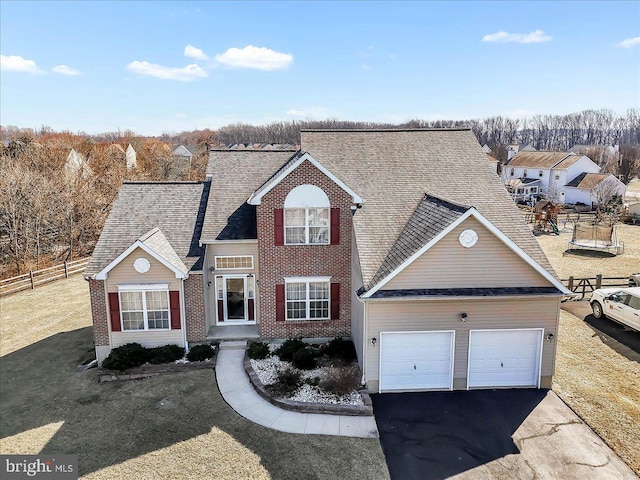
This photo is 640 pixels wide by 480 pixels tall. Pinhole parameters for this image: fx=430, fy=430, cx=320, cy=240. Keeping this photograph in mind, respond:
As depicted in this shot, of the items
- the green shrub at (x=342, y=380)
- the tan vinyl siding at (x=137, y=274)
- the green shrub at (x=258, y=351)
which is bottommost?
the green shrub at (x=342, y=380)

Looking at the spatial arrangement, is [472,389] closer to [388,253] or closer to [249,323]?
[388,253]

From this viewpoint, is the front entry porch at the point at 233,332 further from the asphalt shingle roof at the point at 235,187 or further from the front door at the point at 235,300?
the asphalt shingle roof at the point at 235,187

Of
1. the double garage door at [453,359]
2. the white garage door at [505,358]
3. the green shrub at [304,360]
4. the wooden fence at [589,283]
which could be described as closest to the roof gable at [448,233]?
the double garage door at [453,359]

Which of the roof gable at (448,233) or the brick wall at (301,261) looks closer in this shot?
the roof gable at (448,233)

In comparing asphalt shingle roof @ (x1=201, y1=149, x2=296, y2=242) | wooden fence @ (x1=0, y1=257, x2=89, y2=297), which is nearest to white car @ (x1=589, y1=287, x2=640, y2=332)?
asphalt shingle roof @ (x1=201, y1=149, x2=296, y2=242)

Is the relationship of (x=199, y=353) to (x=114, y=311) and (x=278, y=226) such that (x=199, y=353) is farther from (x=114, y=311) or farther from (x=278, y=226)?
(x=278, y=226)

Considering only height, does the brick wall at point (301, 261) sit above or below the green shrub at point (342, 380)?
above

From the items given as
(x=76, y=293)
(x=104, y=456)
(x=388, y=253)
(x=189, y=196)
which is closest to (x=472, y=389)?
(x=388, y=253)
